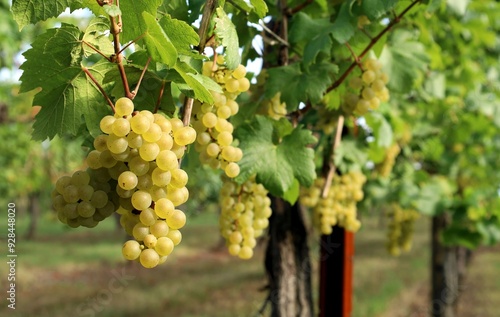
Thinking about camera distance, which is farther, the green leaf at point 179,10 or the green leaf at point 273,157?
the green leaf at point 273,157

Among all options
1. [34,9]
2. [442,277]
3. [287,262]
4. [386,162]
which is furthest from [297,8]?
[442,277]

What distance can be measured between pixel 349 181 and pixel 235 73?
1.48 metres

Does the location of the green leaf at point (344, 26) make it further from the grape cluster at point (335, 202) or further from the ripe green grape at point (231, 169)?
the grape cluster at point (335, 202)

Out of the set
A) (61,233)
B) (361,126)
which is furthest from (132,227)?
(61,233)

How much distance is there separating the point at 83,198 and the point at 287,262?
171 cm

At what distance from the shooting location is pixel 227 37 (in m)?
1.05

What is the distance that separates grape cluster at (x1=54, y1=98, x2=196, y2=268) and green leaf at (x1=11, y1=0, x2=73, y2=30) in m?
0.23

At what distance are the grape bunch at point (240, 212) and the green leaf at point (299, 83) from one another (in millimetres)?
275

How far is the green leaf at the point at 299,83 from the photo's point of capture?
4.59ft

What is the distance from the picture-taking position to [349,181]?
2539 mm

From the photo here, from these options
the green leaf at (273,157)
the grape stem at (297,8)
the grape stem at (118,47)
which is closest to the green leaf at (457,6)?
the grape stem at (297,8)

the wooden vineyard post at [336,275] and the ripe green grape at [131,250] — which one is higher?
the ripe green grape at [131,250]

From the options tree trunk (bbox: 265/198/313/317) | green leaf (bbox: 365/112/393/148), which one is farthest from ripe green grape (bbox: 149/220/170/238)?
green leaf (bbox: 365/112/393/148)

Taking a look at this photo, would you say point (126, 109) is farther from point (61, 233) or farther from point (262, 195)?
point (61, 233)
